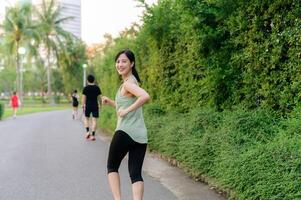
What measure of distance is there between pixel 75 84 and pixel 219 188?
179 ft

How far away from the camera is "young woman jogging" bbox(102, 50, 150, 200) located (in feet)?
15.1

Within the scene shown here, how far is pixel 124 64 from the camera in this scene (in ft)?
15.8

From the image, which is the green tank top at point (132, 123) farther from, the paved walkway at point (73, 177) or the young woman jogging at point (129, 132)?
the paved walkway at point (73, 177)

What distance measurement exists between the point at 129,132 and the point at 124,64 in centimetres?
80

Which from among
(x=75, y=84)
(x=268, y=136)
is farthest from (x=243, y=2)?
(x=75, y=84)

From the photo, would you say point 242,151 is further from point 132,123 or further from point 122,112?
point 122,112

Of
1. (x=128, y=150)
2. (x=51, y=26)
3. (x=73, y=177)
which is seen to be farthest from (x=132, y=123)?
(x=51, y=26)

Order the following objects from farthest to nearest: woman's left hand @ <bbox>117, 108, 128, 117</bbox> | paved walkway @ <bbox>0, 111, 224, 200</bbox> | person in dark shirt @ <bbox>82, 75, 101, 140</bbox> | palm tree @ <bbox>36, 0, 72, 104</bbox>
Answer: palm tree @ <bbox>36, 0, 72, 104</bbox>
person in dark shirt @ <bbox>82, 75, 101, 140</bbox>
paved walkway @ <bbox>0, 111, 224, 200</bbox>
woman's left hand @ <bbox>117, 108, 128, 117</bbox>

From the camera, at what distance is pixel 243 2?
6.91 meters

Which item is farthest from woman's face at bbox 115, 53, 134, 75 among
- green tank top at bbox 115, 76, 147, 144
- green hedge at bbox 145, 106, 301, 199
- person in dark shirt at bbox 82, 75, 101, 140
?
person in dark shirt at bbox 82, 75, 101, 140

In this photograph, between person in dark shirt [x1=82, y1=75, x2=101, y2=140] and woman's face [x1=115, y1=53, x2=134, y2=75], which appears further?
person in dark shirt [x1=82, y1=75, x2=101, y2=140]

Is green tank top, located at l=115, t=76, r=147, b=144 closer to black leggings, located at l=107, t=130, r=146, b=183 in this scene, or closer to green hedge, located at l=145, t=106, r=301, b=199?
black leggings, located at l=107, t=130, r=146, b=183

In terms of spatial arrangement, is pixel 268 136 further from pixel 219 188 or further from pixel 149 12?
pixel 149 12

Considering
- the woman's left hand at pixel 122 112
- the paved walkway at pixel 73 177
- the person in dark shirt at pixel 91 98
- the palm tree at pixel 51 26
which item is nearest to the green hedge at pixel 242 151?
the paved walkway at pixel 73 177
